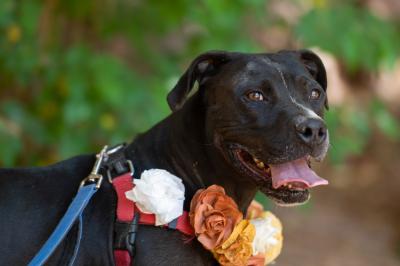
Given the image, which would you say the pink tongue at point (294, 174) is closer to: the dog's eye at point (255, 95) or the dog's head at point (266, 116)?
the dog's head at point (266, 116)

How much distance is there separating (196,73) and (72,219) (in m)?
0.84

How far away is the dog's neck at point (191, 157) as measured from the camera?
3119 mm

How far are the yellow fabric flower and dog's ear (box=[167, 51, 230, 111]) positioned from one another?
1.88 feet

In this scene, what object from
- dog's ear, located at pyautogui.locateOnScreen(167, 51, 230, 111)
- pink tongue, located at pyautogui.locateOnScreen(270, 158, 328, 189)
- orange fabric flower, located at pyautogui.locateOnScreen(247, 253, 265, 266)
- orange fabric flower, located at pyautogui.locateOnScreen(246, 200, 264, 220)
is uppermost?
dog's ear, located at pyautogui.locateOnScreen(167, 51, 230, 111)

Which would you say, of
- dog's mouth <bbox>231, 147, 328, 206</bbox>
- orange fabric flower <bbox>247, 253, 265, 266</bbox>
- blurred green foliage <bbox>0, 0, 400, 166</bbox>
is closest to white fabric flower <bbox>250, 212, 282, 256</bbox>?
orange fabric flower <bbox>247, 253, 265, 266</bbox>

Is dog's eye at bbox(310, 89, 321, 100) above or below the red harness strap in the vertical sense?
above

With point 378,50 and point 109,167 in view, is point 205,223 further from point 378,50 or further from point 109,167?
point 378,50

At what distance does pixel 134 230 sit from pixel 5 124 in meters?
2.15

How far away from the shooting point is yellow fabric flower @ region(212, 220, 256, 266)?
2914mm

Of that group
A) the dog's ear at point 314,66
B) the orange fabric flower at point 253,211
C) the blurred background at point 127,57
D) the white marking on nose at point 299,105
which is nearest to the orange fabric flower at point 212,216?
the orange fabric flower at point 253,211

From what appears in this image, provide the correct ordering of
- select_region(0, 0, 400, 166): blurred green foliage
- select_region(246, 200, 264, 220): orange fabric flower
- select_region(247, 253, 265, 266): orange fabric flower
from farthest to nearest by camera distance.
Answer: select_region(0, 0, 400, 166): blurred green foliage
select_region(246, 200, 264, 220): orange fabric flower
select_region(247, 253, 265, 266): orange fabric flower

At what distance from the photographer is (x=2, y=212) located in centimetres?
301

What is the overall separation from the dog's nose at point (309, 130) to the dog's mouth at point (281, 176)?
0.31ft

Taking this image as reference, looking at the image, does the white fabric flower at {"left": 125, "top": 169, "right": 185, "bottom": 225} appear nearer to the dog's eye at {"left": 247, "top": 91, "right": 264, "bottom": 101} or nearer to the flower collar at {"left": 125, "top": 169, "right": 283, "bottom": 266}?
the flower collar at {"left": 125, "top": 169, "right": 283, "bottom": 266}
